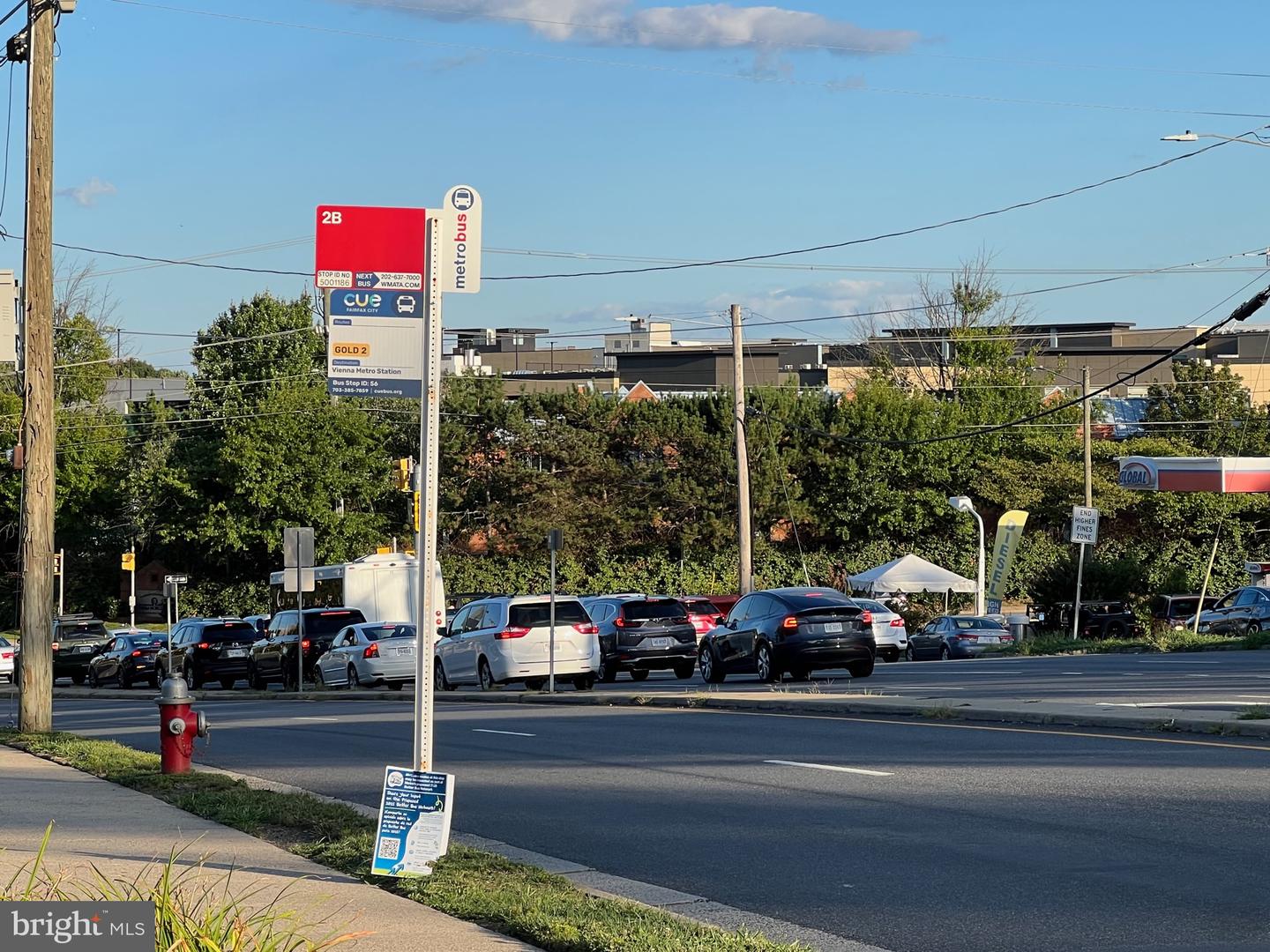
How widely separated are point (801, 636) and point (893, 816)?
15.5 m

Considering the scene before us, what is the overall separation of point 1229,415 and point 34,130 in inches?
2766

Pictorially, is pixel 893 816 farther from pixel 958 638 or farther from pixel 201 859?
pixel 958 638

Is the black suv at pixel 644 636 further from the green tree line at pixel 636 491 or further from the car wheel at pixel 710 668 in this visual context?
the green tree line at pixel 636 491

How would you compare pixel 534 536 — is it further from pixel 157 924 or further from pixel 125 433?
pixel 157 924

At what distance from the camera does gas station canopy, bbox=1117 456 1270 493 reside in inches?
1836

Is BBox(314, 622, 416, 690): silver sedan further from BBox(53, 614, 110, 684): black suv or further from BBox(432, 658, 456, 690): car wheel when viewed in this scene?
BBox(53, 614, 110, 684): black suv

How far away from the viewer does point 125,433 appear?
242ft

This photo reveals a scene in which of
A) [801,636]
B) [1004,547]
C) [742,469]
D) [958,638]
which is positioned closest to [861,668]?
[801,636]

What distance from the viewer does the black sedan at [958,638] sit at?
132ft

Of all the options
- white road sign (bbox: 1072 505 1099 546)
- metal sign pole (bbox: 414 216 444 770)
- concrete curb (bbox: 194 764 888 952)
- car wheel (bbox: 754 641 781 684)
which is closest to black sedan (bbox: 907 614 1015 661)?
white road sign (bbox: 1072 505 1099 546)

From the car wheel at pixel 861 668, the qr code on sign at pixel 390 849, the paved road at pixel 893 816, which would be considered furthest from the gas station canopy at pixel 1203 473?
the qr code on sign at pixel 390 849

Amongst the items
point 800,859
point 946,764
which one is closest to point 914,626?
point 946,764

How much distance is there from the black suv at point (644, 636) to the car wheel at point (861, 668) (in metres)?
4.32

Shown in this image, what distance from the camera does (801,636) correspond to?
26922mm
